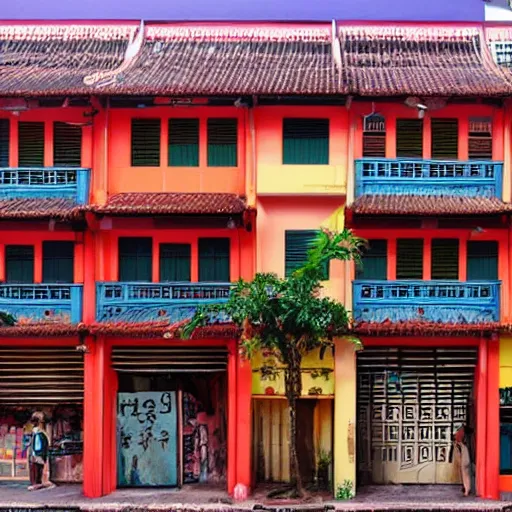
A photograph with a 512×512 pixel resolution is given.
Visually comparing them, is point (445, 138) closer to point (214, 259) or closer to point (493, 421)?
point (214, 259)

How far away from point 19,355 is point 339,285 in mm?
6949

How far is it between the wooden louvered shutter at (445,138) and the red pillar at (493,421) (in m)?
3.98

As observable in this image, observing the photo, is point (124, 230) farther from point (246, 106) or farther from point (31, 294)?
point (246, 106)

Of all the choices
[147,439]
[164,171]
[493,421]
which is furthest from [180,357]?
[493,421]

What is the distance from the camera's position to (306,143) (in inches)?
643

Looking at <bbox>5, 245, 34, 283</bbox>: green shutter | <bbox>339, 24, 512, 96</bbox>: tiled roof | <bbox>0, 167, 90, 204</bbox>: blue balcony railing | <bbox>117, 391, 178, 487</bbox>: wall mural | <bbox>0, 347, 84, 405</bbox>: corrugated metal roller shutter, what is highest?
<bbox>339, 24, 512, 96</bbox>: tiled roof

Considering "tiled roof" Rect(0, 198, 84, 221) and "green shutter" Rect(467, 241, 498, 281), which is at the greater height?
"tiled roof" Rect(0, 198, 84, 221)

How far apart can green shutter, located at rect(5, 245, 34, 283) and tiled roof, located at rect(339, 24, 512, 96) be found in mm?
7536

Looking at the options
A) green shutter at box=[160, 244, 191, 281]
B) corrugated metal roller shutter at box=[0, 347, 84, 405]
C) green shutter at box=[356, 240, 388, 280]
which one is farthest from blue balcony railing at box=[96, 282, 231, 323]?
green shutter at box=[356, 240, 388, 280]

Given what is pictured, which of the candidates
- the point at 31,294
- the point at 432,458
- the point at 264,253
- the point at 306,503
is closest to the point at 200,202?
the point at 264,253

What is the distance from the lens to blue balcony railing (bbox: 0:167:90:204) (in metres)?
16.3

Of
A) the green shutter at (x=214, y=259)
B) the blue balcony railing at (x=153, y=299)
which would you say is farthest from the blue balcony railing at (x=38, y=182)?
the green shutter at (x=214, y=259)

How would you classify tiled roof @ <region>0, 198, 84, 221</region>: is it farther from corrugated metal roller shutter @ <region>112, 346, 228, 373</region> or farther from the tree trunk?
the tree trunk

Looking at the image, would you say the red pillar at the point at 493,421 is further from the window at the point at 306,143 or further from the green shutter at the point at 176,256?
the green shutter at the point at 176,256
